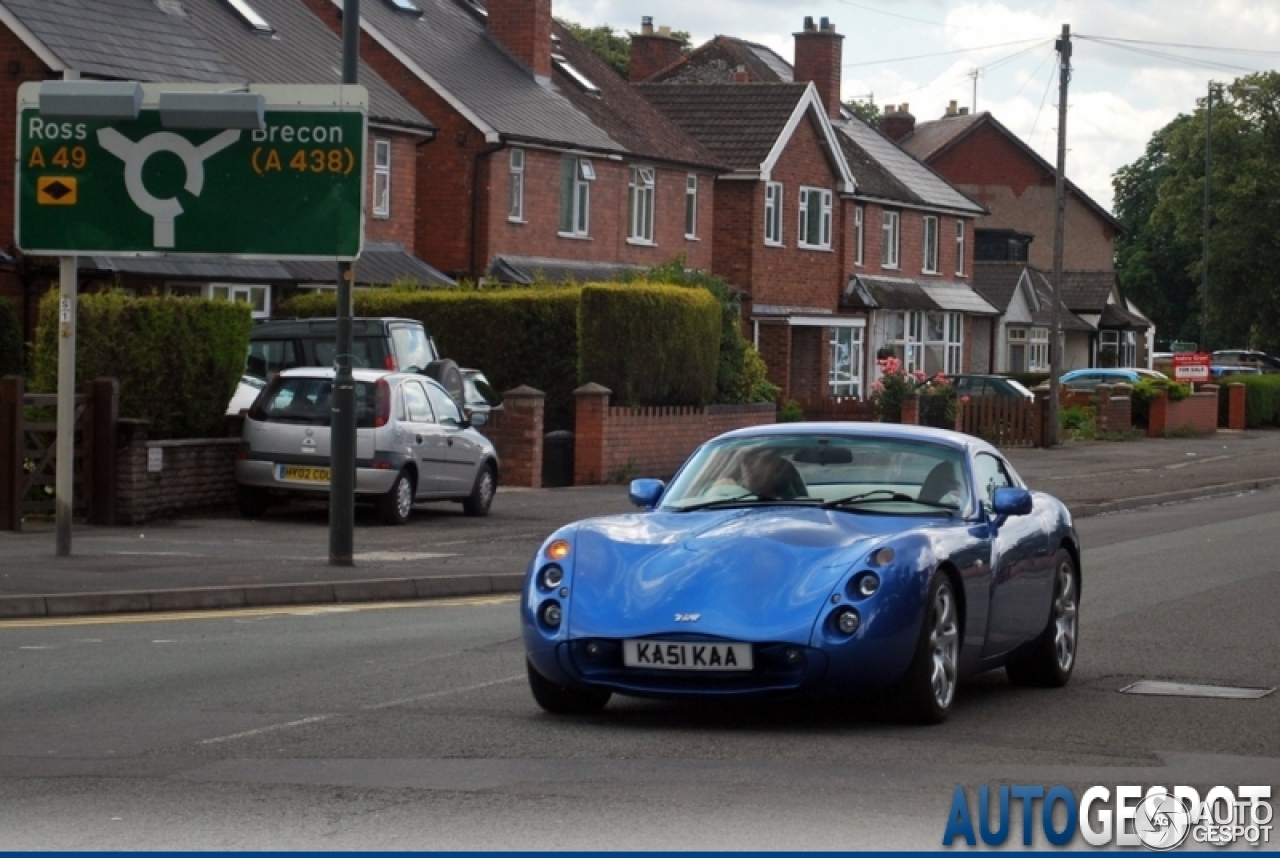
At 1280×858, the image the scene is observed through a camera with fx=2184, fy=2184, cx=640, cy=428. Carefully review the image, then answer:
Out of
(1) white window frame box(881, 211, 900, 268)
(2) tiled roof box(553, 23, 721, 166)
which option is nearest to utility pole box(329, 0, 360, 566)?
(2) tiled roof box(553, 23, 721, 166)

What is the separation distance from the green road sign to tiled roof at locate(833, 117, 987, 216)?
4232 cm

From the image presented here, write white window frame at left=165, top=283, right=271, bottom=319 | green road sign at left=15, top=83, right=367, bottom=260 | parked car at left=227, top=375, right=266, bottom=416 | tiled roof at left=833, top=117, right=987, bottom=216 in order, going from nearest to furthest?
green road sign at left=15, top=83, right=367, bottom=260 < parked car at left=227, top=375, right=266, bottom=416 < white window frame at left=165, top=283, right=271, bottom=319 < tiled roof at left=833, top=117, right=987, bottom=216

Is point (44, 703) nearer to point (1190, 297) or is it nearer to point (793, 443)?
point (793, 443)

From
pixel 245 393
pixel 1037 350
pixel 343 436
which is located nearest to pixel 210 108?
pixel 343 436

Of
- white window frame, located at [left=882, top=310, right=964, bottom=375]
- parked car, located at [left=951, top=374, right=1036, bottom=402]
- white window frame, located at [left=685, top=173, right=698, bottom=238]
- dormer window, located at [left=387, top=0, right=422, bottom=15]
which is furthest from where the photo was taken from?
white window frame, located at [left=882, top=310, right=964, bottom=375]

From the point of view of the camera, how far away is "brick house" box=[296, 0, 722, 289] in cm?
4547

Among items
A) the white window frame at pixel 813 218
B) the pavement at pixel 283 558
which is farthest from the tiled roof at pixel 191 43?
the white window frame at pixel 813 218

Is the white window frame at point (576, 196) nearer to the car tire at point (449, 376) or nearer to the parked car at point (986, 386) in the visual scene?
the parked car at point (986, 386)

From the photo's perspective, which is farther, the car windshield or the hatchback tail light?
the hatchback tail light

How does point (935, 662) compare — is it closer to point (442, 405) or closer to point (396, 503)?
point (396, 503)

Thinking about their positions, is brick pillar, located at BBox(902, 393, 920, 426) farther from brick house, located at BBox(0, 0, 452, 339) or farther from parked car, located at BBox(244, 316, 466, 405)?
parked car, located at BBox(244, 316, 466, 405)

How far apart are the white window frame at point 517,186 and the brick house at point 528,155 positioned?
0.10ft

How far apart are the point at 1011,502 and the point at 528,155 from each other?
120ft

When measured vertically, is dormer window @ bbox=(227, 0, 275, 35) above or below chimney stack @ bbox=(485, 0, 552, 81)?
below
